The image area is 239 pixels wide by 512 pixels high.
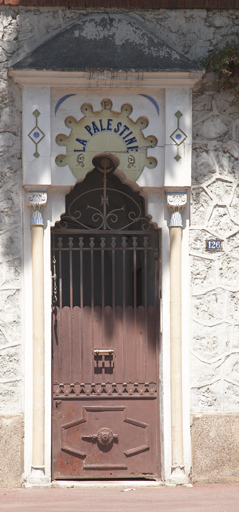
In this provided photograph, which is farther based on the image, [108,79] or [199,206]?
[199,206]

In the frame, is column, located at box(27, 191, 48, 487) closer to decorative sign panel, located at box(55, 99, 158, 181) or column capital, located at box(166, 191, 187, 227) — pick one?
decorative sign panel, located at box(55, 99, 158, 181)

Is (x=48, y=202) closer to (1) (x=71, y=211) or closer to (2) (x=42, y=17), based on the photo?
(1) (x=71, y=211)

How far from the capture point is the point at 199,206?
9445 millimetres

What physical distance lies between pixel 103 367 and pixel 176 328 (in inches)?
33.5

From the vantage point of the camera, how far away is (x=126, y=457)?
9422 mm

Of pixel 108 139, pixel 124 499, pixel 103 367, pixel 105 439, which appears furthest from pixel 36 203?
pixel 124 499

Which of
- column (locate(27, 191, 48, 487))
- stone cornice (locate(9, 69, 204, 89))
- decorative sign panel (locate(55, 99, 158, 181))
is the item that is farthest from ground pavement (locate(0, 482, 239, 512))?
stone cornice (locate(9, 69, 204, 89))

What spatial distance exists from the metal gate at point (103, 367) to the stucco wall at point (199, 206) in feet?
1.44

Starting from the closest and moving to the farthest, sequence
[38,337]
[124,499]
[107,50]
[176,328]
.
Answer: [124,499], [38,337], [176,328], [107,50]

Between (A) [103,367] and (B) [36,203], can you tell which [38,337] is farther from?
(B) [36,203]

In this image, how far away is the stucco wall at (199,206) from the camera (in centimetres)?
928

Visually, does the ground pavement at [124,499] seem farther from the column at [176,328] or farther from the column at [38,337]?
the column at [176,328]

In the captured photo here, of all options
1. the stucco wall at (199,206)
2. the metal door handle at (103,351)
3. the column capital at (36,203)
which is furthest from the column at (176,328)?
the column capital at (36,203)

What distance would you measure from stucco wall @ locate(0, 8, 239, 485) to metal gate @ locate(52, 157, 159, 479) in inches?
17.3
